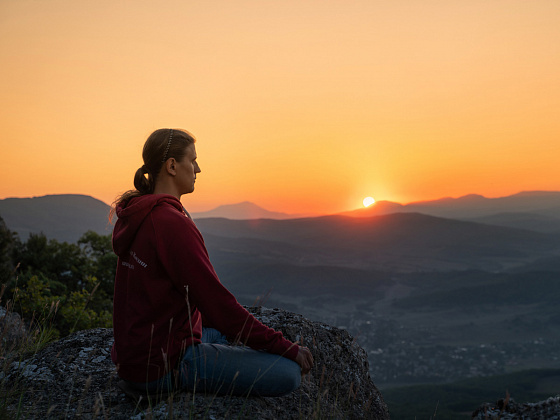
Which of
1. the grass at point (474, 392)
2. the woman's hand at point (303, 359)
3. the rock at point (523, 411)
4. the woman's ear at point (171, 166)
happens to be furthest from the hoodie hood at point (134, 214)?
the grass at point (474, 392)

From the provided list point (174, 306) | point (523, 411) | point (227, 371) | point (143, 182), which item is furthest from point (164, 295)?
point (523, 411)

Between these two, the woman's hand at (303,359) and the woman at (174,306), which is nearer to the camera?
the woman at (174,306)

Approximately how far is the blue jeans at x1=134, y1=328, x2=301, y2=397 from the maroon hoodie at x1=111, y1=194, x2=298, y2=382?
0.30ft

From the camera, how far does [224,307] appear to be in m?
3.09

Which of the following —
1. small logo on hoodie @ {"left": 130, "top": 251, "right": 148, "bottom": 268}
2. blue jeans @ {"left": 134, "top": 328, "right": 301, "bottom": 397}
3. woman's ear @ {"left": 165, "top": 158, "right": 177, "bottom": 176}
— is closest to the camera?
small logo on hoodie @ {"left": 130, "top": 251, "right": 148, "bottom": 268}

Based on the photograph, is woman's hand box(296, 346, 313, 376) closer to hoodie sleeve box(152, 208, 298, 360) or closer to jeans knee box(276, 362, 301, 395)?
jeans knee box(276, 362, 301, 395)

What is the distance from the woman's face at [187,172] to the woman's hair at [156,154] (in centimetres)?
4

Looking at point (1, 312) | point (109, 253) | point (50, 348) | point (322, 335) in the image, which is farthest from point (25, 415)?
point (109, 253)

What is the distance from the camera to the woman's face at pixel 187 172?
345 cm

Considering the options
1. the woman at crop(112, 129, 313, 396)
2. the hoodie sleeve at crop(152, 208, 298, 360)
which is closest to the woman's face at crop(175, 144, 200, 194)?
the woman at crop(112, 129, 313, 396)

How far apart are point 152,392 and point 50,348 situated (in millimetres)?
2254

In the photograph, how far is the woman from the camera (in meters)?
3.07

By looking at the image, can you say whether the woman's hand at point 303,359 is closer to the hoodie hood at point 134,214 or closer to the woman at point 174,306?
the woman at point 174,306

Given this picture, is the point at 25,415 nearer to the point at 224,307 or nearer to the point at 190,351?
the point at 190,351
